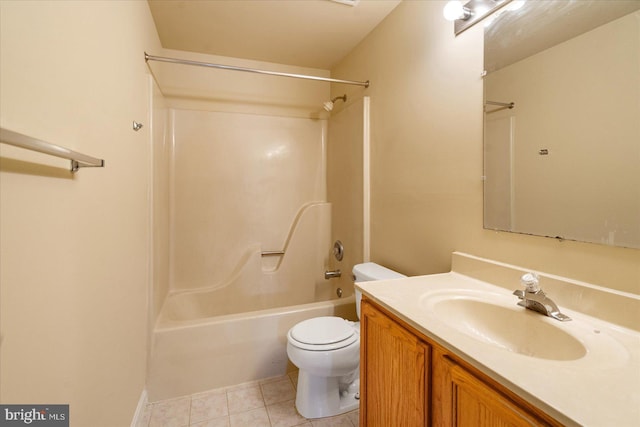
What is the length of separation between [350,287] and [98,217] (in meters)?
1.85

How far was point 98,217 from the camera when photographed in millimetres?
1009

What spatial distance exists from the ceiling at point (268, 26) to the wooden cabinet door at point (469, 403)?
6.57 feet

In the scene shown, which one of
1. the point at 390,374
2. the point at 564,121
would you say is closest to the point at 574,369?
the point at 390,374

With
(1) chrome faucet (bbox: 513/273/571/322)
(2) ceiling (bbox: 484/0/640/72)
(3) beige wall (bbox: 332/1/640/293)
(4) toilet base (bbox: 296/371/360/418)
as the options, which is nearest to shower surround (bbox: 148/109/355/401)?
(4) toilet base (bbox: 296/371/360/418)

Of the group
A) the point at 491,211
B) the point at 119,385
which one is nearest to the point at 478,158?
the point at 491,211

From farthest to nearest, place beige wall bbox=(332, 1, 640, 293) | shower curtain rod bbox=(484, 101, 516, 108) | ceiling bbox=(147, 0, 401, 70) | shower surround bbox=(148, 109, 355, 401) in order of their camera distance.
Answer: shower surround bbox=(148, 109, 355, 401), ceiling bbox=(147, 0, 401, 70), shower curtain rod bbox=(484, 101, 516, 108), beige wall bbox=(332, 1, 640, 293)

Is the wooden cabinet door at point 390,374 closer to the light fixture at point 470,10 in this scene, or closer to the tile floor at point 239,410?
the tile floor at point 239,410

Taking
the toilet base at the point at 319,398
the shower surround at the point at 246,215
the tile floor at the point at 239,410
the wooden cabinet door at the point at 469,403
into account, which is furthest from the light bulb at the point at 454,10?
the tile floor at the point at 239,410

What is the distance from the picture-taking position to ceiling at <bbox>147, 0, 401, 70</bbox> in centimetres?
181

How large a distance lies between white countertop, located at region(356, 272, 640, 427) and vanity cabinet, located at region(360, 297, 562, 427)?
4 centimetres

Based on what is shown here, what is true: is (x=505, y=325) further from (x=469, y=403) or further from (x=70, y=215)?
(x=70, y=215)

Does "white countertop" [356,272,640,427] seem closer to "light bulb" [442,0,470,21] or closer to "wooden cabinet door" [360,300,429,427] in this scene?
"wooden cabinet door" [360,300,429,427]

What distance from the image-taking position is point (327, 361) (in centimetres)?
145

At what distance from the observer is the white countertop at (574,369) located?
488 mm
